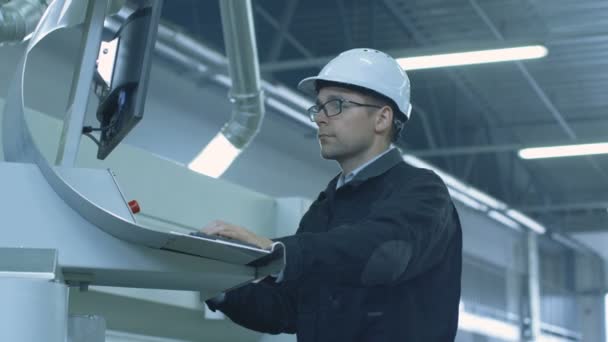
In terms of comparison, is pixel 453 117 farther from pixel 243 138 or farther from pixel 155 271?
pixel 155 271

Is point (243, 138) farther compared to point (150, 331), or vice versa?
point (243, 138)

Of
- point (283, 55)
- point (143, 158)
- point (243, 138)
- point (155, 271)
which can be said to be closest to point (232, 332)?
point (143, 158)

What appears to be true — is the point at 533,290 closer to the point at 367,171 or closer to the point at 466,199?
the point at 466,199

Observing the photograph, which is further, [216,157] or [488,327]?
[488,327]

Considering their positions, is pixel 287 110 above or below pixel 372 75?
above

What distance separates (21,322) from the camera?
48.2 inches

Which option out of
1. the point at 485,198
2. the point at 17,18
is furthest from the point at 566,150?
the point at 17,18

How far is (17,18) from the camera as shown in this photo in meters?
3.04

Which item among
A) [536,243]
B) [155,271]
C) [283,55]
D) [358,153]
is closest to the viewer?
[155,271]

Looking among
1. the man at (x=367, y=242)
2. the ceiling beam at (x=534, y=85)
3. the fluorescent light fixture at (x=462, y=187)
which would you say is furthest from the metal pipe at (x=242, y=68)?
the fluorescent light fixture at (x=462, y=187)

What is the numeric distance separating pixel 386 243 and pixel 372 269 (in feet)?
0.16

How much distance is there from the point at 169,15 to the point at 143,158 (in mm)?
5785

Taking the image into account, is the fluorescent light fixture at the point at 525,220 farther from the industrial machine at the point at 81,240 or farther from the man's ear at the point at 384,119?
the industrial machine at the point at 81,240

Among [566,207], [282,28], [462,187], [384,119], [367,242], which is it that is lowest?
[367,242]
